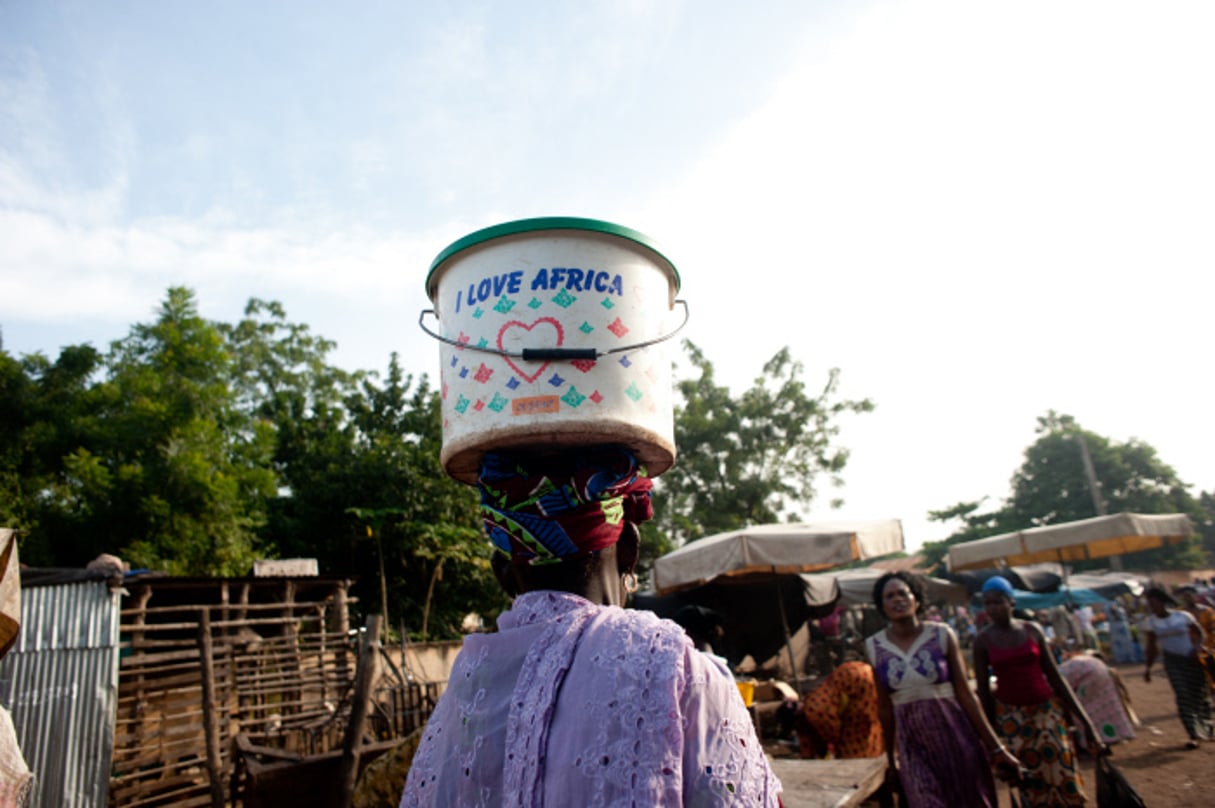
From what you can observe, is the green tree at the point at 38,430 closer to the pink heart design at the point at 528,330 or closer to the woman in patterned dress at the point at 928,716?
the woman in patterned dress at the point at 928,716

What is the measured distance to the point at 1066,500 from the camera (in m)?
42.5

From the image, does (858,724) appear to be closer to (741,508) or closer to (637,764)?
(637,764)

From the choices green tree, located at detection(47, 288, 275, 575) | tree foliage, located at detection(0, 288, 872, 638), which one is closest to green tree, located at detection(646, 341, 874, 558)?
tree foliage, located at detection(0, 288, 872, 638)

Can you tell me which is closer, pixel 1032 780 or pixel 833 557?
pixel 1032 780

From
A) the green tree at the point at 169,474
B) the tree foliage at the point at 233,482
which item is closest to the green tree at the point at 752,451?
the tree foliage at the point at 233,482

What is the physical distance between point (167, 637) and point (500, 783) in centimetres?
1175

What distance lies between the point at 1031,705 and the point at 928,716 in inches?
49.3

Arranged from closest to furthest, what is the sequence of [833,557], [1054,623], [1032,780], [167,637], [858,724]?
[1032,780]
[858,724]
[833,557]
[167,637]
[1054,623]

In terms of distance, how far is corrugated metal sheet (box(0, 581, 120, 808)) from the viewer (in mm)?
7590

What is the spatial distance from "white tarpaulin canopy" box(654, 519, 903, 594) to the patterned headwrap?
258 inches

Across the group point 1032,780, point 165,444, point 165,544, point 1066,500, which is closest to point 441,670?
point 165,544

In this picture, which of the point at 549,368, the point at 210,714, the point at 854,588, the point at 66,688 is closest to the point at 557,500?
the point at 549,368

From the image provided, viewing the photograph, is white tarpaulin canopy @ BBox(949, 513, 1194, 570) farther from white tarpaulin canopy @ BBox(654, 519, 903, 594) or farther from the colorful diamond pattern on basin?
the colorful diamond pattern on basin

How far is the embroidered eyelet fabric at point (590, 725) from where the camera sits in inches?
41.9
